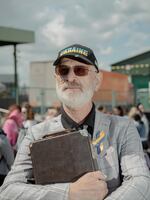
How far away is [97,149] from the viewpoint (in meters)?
2.08

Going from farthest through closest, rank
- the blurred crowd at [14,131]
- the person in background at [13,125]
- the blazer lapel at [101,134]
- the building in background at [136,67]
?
the building in background at [136,67] < the person in background at [13,125] < the blurred crowd at [14,131] < the blazer lapel at [101,134]

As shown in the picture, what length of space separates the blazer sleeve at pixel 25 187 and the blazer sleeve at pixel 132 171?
231mm

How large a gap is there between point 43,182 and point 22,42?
50.2 ft

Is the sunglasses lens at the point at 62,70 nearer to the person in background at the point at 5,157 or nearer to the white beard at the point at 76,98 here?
the white beard at the point at 76,98

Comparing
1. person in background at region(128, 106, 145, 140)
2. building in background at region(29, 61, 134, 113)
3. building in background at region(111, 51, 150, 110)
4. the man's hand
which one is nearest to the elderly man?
the man's hand

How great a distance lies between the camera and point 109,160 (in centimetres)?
204

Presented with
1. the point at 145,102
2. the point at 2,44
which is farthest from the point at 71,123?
the point at 2,44

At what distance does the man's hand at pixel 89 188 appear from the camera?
1839mm

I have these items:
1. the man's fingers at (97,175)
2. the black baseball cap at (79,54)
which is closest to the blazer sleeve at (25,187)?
the man's fingers at (97,175)

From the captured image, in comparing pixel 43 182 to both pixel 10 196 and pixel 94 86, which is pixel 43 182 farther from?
pixel 94 86

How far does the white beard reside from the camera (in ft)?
6.99

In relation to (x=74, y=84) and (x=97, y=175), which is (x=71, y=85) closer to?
(x=74, y=84)

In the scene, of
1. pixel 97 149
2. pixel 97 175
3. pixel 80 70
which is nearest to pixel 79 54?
pixel 80 70

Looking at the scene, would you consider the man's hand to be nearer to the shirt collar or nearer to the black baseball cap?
the shirt collar
